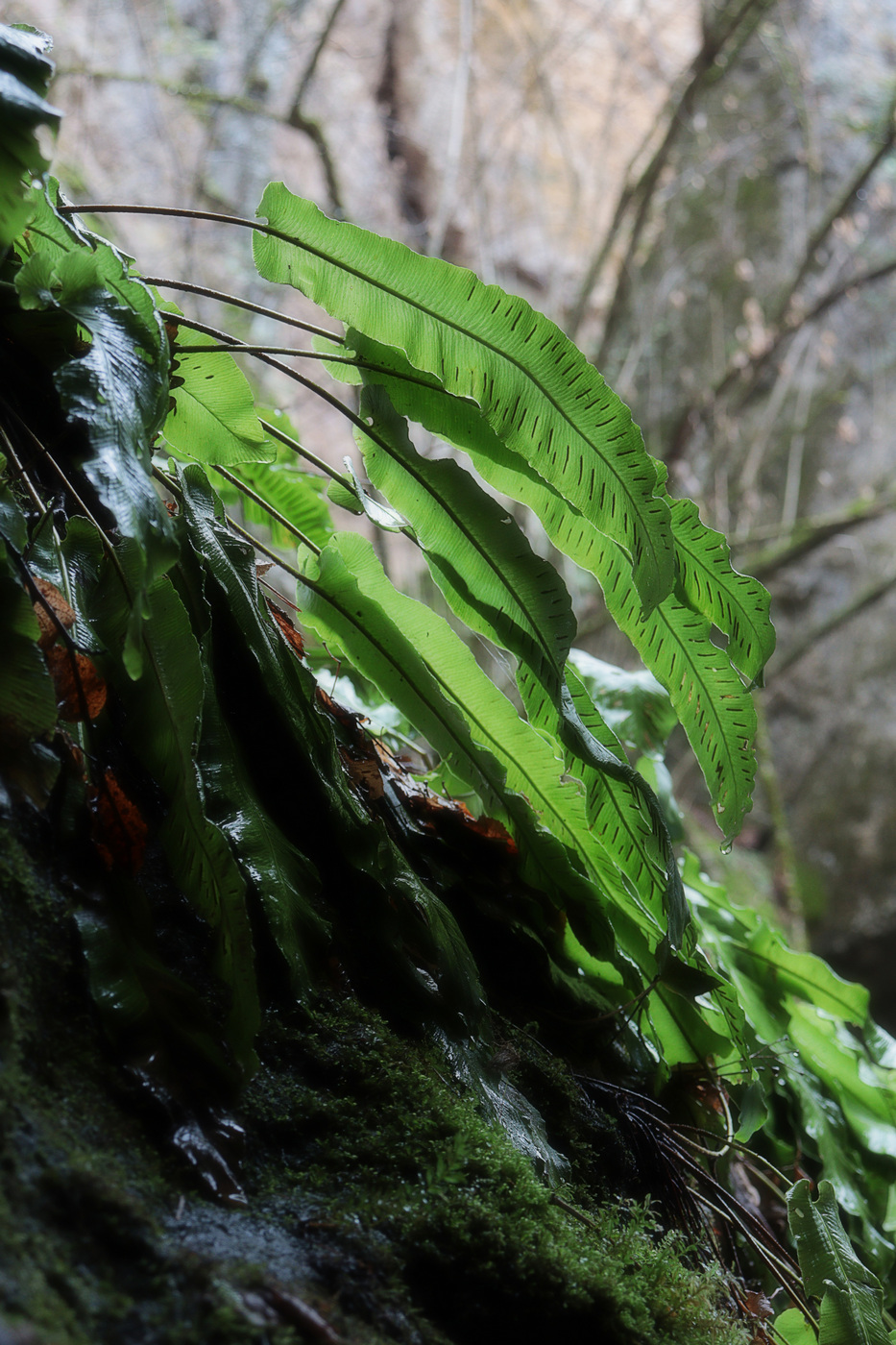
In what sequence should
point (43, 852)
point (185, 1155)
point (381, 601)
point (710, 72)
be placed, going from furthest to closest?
point (710, 72)
point (381, 601)
point (43, 852)
point (185, 1155)

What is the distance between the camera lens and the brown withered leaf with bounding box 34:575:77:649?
0.95 meters

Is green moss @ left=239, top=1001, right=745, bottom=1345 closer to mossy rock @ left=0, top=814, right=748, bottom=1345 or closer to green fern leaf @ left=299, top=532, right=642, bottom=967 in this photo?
mossy rock @ left=0, top=814, right=748, bottom=1345

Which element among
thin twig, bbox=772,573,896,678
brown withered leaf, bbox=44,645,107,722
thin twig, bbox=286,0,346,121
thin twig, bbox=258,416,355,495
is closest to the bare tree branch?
thin twig, bbox=286,0,346,121

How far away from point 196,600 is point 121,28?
5.84 m

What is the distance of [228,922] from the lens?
36.1 inches

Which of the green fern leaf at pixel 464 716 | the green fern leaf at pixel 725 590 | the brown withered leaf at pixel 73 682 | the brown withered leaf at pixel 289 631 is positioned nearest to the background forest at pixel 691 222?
the brown withered leaf at pixel 289 631

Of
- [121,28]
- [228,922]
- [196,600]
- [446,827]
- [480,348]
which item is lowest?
[228,922]

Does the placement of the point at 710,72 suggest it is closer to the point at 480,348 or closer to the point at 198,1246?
the point at 480,348

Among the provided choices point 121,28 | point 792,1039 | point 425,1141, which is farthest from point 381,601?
point 121,28

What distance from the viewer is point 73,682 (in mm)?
981

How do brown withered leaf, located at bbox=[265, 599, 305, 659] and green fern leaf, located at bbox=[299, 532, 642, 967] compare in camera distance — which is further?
brown withered leaf, located at bbox=[265, 599, 305, 659]

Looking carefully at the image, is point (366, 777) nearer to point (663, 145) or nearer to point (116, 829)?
point (116, 829)

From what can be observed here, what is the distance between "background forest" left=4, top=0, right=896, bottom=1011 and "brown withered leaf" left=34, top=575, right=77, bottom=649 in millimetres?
3186

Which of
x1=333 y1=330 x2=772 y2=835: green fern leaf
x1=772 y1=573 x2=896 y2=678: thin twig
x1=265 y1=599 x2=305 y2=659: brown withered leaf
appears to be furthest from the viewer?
x1=772 y1=573 x2=896 y2=678: thin twig
